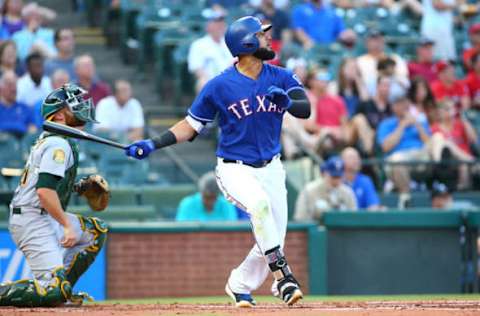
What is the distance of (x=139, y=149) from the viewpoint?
305 inches

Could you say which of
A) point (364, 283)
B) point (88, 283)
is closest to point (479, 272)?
point (364, 283)

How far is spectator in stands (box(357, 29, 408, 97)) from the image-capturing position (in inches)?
581

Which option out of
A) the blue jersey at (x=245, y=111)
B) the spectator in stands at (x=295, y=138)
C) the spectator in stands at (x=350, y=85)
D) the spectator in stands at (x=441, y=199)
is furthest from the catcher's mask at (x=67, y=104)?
the spectator in stands at (x=350, y=85)

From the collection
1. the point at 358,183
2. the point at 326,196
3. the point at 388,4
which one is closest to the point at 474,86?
the point at 388,4

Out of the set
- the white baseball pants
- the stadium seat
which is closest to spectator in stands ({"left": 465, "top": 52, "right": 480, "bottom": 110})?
the stadium seat

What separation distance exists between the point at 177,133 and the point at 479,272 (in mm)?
4616

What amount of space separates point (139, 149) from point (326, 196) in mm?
4375

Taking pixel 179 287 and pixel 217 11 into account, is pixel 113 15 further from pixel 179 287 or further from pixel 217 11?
pixel 179 287

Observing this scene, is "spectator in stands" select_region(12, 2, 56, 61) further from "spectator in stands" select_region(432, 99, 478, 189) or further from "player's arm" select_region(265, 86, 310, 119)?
"player's arm" select_region(265, 86, 310, 119)

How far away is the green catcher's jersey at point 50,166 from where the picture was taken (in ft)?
25.5

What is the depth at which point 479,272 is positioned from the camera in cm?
1145

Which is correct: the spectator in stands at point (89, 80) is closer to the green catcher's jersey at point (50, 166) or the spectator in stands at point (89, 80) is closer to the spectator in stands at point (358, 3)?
the spectator in stands at point (358, 3)

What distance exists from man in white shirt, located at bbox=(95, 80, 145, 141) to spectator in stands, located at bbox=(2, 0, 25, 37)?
1860mm

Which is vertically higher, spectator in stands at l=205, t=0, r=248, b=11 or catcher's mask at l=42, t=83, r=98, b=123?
spectator in stands at l=205, t=0, r=248, b=11
